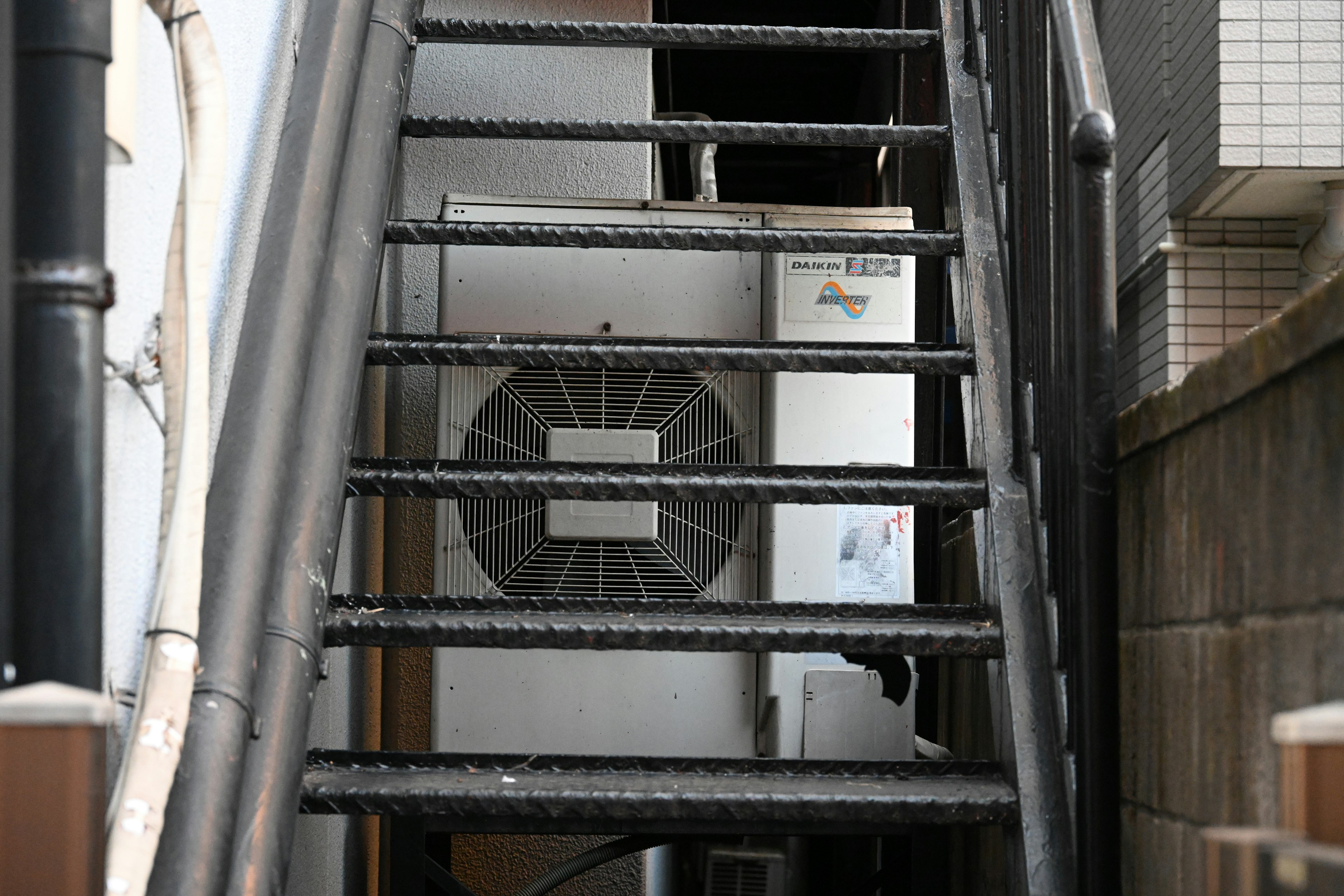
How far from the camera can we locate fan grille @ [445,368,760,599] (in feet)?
8.45

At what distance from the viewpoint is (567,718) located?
8.59 ft

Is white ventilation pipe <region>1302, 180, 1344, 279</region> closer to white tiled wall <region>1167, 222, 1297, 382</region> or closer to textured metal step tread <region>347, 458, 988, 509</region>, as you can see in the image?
white tiled wall <region>1167, 222, 1297, 382</region>

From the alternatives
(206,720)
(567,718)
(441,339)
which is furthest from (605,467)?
(567,718)

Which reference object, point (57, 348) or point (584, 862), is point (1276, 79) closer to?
point (584, 862)

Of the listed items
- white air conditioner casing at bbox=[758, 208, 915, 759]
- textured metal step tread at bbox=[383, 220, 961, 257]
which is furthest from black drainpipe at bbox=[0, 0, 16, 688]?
white air conditioner casing at bbox=[758, 208, 915, 759]

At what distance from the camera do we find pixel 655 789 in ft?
5.02

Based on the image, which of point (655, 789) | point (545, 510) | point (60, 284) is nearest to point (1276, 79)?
point (545, 510)

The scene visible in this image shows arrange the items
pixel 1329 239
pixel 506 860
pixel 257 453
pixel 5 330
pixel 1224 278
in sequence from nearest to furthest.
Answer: pixel 5 330 < pixel 257 453 < pixel 506 860 < pixel 1329 239 < pixel 1224 278

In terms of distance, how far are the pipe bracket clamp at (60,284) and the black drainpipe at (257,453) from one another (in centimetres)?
A: 48

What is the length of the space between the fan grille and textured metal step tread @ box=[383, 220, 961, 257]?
58cm

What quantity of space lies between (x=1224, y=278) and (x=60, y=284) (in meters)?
4.66

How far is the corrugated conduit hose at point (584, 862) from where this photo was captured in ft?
8.70

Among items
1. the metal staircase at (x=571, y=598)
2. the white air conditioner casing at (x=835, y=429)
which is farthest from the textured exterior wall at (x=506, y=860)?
the metal staircase at (x=571, y=598)

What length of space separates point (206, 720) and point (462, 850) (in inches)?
73.2
